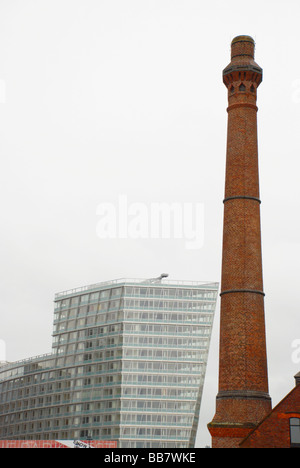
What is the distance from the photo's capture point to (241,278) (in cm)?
3862

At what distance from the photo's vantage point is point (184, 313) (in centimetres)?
10294

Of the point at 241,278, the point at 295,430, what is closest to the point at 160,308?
the point at 241,278

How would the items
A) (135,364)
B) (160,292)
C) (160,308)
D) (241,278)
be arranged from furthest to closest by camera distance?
(160,292), (160,308), (135,364), (241,278)

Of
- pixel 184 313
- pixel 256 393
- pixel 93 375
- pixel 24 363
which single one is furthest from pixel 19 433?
pixel 256 393

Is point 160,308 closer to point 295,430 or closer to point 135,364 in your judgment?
point 135,364

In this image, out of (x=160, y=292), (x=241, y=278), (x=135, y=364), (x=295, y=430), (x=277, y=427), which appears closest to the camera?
(x=277, y=427)

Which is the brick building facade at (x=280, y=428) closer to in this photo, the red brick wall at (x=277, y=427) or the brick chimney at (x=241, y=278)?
the red brick wall at (x=277, y=427)

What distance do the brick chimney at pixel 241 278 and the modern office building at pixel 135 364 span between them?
208 ft

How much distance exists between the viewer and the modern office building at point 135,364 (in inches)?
3880

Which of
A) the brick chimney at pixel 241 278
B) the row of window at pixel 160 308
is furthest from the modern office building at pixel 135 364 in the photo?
the brick chimney at pixel 241 278

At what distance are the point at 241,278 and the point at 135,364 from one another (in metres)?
65.0

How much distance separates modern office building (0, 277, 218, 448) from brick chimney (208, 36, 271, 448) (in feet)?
208

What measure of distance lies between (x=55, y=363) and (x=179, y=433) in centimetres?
2956

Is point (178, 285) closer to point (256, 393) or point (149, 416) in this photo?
point (149, 416)
